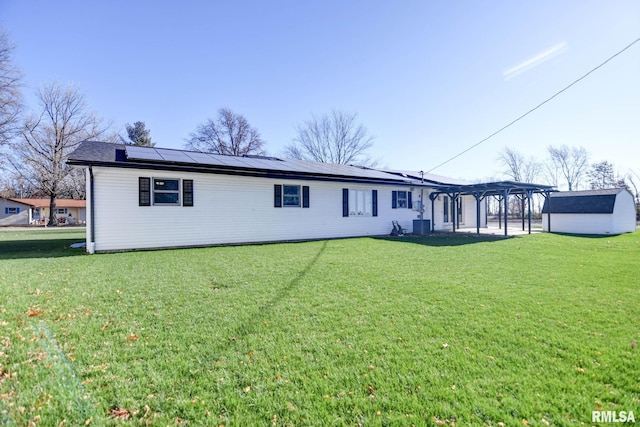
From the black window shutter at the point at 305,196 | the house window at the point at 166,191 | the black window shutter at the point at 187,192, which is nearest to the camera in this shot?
the house window at the point at 166,191

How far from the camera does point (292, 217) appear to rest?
1300 cm

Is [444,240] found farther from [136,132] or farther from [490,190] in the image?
[136,132]

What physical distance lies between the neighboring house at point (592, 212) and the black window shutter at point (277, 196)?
55.2 feet

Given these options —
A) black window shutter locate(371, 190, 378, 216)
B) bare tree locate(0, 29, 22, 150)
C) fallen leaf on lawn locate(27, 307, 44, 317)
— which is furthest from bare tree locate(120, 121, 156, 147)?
fallen leaf on lawn locate(27, 307, 44, 317)

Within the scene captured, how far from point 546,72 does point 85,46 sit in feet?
55.5

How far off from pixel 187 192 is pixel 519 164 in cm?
4955

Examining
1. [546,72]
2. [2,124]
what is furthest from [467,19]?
[2,124]

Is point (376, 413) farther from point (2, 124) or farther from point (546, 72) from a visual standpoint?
point (2, 124)

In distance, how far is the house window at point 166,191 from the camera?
1027cm

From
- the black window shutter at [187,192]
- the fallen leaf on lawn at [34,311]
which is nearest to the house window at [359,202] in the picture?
the black window shutter at [187,192]

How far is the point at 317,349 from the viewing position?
115 inches

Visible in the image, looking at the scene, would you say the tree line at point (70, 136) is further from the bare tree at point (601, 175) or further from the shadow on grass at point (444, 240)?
the bare tree at point (601, 175)

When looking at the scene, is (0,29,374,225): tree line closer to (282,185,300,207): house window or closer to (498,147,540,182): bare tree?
(282,185,300,207): house window

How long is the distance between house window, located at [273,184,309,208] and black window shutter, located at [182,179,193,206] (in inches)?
131
